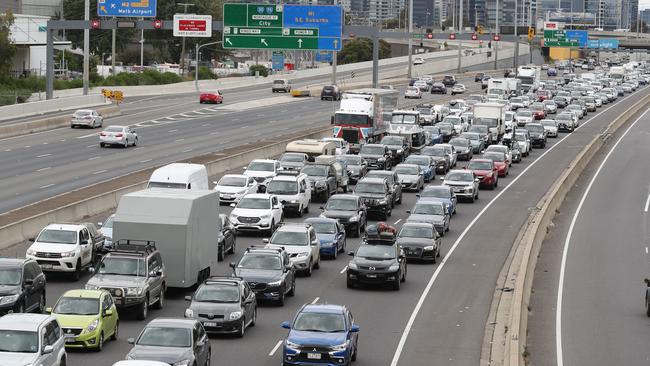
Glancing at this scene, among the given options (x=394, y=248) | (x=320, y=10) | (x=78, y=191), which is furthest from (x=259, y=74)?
(x=394, y=248)

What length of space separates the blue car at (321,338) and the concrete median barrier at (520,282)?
9.56ft

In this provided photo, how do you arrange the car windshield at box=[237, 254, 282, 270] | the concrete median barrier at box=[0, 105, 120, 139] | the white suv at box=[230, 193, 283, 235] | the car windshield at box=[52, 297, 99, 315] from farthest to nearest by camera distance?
1. the concrete median barrier at box=[0, 105, 120, 139]
2. the white suv at box=[230, 193, 283, 235]
3. the car windshield at box=[237, 254, 282, 270]
4. the car windshield at box=[52, 297, 99, 315]

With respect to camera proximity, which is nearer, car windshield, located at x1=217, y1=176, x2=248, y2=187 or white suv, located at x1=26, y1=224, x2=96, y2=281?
white suv, located at x1=26, y1=224, x2=96, y2=281

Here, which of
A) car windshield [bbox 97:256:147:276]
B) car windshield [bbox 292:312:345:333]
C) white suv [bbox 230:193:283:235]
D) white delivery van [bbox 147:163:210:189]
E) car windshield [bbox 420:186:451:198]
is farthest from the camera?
car windshield [bbox 420:186:451:198]

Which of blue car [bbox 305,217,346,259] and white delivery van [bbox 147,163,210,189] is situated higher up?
white delivery van [bbox 147,163,210,189]

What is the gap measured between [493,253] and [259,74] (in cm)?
12225

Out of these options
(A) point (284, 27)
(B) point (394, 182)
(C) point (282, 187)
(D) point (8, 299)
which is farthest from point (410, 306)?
(A) point (284, 27)

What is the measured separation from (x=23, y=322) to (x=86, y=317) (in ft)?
11.2

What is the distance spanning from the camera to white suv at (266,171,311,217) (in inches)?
1866

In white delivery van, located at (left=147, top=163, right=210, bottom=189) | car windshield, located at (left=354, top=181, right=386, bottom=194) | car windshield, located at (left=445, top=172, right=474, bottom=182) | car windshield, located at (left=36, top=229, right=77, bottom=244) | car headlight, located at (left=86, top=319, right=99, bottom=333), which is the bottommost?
car headlight, located at (left=86, top=319, right=99, bottom=333)

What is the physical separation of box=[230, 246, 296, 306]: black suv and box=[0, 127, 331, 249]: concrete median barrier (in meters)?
9.19

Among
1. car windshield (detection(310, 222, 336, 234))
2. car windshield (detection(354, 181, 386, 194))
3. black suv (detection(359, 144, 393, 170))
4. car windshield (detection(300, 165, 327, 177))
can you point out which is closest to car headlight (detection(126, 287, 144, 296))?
car windshield (detection(310, 222, 336, 234))

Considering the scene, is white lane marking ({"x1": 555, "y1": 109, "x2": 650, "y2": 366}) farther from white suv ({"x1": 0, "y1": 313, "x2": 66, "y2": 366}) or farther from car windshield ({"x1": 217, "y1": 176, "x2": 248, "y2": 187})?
car windshield ({"x1": 217, "y1": 176, "x2": 248, "y2": 187})

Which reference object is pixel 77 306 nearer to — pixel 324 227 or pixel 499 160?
pixel 324 227
